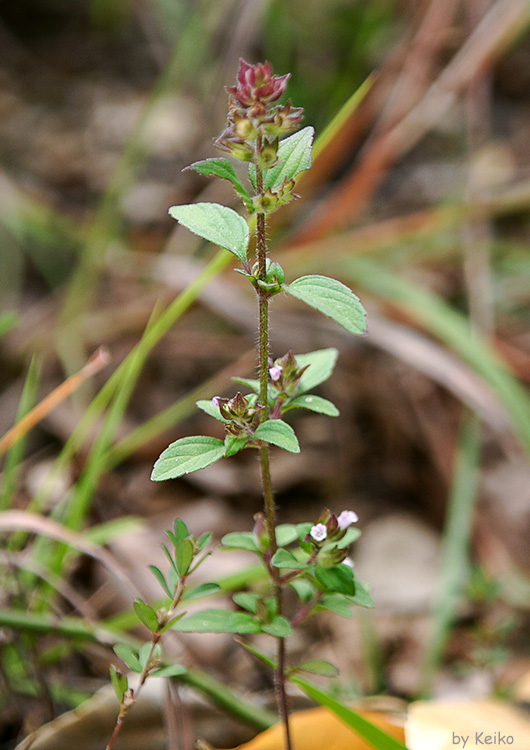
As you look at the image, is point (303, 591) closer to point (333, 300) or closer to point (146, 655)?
point (146, 655)

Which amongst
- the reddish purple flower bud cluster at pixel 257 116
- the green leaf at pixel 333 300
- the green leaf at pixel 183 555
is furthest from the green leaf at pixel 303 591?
the reddish purple flower bud cluster at pixel 257 116

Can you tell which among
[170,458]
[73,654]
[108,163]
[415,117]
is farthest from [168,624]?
[108,163]

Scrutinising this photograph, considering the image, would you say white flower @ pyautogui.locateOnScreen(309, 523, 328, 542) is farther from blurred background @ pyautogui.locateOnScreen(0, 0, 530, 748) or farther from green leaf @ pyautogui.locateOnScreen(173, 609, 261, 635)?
blurred background @ pyautogui.locateOnScreen(0, 0, 530, 748)

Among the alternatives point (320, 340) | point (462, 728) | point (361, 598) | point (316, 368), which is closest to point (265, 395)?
point (316, 368)

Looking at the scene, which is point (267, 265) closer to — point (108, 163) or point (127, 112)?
point (108, 163)

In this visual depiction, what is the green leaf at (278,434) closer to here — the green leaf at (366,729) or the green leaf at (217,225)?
the green leaf at (217,225)

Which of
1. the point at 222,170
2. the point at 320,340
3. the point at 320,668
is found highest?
the point at 222,170
